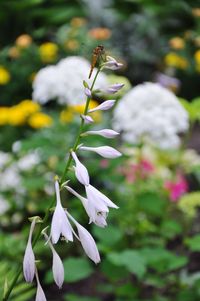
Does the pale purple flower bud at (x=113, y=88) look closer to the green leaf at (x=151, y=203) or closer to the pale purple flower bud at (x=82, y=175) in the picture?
the pale purple flower bud at (x=82, y=175)

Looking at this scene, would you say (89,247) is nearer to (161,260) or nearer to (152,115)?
(161,260)

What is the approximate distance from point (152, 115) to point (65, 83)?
647 millimetres

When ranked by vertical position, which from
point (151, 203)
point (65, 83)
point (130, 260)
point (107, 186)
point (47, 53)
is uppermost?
point (65, 83)

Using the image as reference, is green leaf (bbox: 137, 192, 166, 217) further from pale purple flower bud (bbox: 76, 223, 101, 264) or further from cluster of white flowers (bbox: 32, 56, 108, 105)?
pale purple flower bud (bbox: 76, 223, 101, 264)

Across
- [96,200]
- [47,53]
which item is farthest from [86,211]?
[47,53]

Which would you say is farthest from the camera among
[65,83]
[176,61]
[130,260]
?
[176,61]

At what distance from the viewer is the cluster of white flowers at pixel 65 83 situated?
3.51 m

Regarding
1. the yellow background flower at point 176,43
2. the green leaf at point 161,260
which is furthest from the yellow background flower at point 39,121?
the yellow background flower at point 176,43

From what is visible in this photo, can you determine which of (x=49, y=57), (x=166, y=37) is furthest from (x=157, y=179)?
(x=166, y=37)

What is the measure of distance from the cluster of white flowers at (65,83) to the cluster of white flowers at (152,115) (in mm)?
313

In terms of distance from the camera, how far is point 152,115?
319cm

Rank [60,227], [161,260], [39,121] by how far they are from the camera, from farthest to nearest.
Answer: [39,121]
[161,260]
[60,227]

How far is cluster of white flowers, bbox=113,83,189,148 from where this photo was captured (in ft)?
10.5

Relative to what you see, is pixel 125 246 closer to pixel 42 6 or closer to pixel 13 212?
pixel 13 212
